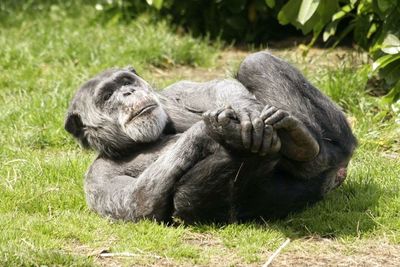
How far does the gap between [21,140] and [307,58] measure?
3.77 metres

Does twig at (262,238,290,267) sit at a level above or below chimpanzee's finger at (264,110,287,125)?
below

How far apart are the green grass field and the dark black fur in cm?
15

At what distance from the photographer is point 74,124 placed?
658 centimetres

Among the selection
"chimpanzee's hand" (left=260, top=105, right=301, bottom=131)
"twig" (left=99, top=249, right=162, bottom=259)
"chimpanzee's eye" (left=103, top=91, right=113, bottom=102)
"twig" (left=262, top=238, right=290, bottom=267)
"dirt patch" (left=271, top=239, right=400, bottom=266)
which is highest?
"chimpanzee's hand" (left=260, top=105, right=301, bottom=131)

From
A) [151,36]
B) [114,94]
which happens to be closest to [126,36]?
[151,36]

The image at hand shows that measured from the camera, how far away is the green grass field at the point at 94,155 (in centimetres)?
534

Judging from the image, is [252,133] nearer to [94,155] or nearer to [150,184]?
[150,184]

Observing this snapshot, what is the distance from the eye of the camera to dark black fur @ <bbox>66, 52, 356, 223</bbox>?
5414 mm

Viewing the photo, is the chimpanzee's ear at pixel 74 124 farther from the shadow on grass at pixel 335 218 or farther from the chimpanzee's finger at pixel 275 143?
the chimpanzee's finger at pixel 275 143

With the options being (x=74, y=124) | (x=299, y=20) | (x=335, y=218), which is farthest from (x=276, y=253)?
(x=299, y=20)

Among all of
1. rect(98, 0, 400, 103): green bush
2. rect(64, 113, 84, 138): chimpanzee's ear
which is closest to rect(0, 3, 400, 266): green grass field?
rect(98, 0, 400, 103): green bush

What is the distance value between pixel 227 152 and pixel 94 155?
2.36 metres

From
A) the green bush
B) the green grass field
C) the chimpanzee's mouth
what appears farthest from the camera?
the green bush

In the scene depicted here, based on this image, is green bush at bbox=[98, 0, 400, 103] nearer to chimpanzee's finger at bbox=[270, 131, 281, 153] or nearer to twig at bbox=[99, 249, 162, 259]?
chimpanzee's finger at bbox=[270, 131, 281, 153]
